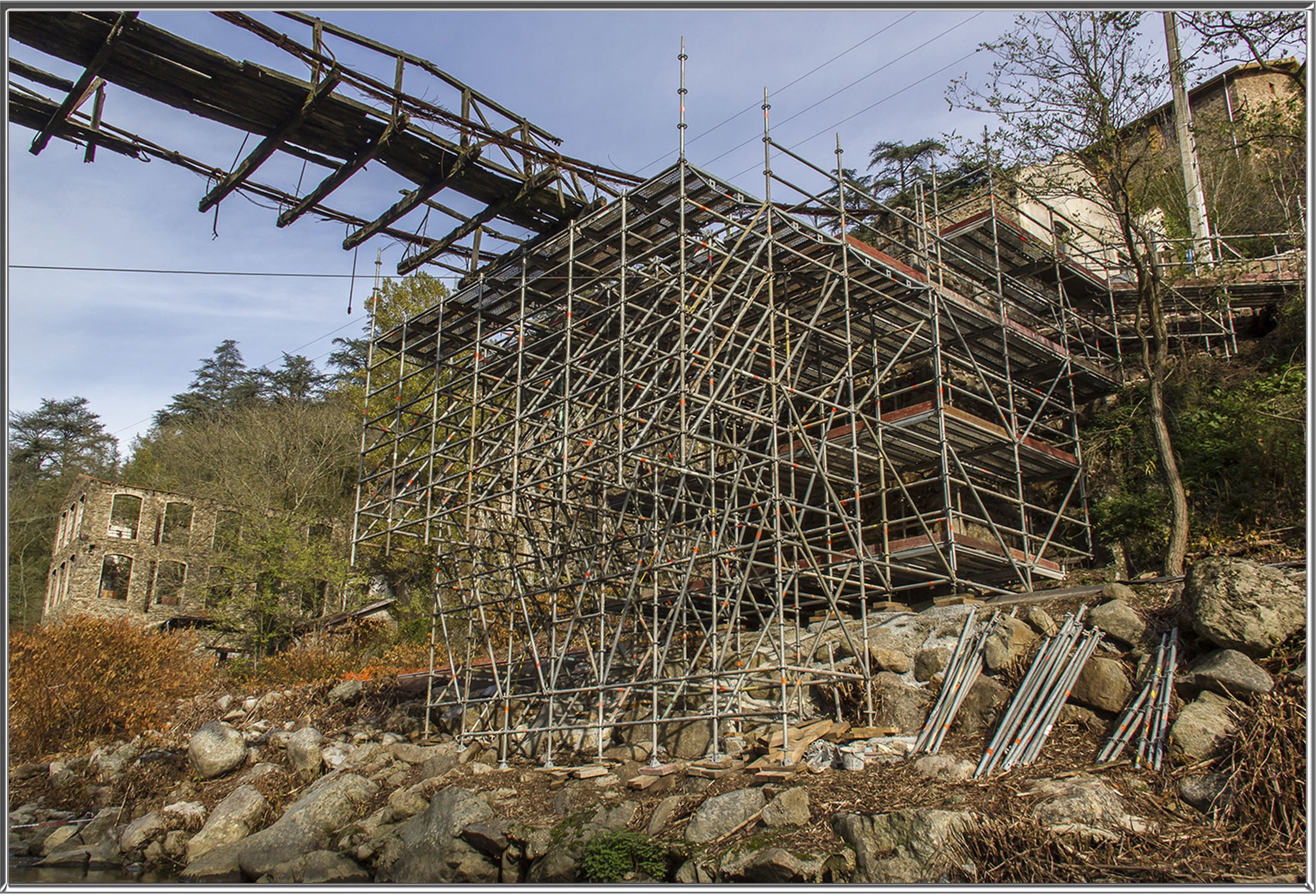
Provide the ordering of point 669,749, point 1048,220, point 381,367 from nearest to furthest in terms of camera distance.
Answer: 1. point 669,749
2. point 1048,220
3. point 381,367

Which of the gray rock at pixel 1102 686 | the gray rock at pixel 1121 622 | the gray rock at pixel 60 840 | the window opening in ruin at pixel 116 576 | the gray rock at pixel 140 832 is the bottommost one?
the gray rock at pixel 60 840

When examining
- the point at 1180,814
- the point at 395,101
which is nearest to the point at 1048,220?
the point at 395,101

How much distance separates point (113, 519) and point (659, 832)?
31501 mm

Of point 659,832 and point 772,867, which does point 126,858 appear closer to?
point 659,832

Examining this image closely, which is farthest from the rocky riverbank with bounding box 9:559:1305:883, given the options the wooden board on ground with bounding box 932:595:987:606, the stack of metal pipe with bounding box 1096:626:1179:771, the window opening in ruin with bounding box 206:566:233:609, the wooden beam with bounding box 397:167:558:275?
the window opening in ruin with bounding box 206:566:233:609

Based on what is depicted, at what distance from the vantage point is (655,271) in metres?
16.7

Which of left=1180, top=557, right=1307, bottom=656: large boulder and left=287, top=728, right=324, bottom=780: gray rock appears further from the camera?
left=287, top=728, right=324, bottom=780: gray rock

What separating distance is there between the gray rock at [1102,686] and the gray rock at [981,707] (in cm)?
81

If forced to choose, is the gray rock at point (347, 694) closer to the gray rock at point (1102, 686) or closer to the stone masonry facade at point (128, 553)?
the gray rock at point (1102, 686)

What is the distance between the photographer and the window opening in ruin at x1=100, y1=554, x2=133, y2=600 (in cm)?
3528

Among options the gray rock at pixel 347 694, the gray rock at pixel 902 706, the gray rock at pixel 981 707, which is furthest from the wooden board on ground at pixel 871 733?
the gray rock at pixel 347 694

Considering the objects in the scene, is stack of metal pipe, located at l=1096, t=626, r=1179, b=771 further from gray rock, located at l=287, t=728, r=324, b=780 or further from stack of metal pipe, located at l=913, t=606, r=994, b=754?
gray rock, located at l=287, t=728, r=324, b=780

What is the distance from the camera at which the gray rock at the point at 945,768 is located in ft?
35.1

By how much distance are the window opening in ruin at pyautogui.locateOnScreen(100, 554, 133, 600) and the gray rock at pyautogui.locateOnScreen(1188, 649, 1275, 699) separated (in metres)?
33.5
